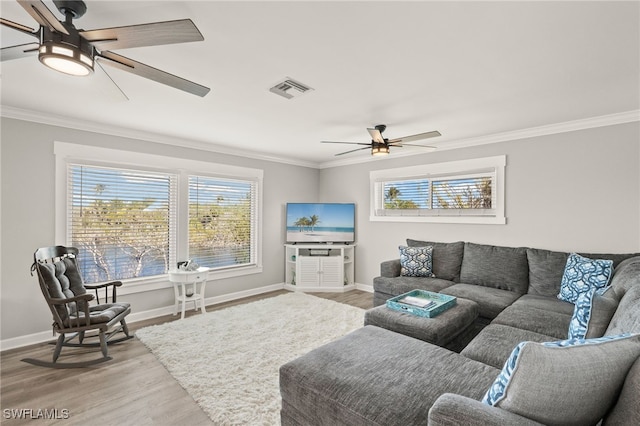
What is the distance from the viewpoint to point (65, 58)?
150 centimetres

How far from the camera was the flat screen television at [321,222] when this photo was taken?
18.5 feet

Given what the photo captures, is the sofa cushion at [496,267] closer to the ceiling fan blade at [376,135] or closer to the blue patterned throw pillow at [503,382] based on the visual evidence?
the ceiling fan blade at [376,135]

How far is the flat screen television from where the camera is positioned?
5.64 meters

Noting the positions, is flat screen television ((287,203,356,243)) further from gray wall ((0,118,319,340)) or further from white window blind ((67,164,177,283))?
gray wall ((0,118,319,340))

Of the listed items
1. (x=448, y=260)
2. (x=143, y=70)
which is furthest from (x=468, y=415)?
(x=448, y=260)

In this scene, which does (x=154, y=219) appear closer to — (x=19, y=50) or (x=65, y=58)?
(x=19, y=50)

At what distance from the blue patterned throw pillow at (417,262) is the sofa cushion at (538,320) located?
Result: 144 cm

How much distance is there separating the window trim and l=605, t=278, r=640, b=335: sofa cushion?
4505 millimetres

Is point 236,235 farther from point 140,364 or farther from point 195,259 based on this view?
point 140,364

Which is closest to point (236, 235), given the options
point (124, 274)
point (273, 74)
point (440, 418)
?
point (124, 274)

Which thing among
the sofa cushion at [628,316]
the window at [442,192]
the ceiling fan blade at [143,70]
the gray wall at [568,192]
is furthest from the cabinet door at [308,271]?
the sofa cushion at [628,316]

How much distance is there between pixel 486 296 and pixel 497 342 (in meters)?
1.30

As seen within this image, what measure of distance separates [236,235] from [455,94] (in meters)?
3.87

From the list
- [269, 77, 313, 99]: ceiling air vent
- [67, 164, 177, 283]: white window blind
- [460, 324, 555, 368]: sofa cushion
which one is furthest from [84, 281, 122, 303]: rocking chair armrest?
[460, 324, 555, 368]: sofa cushion
